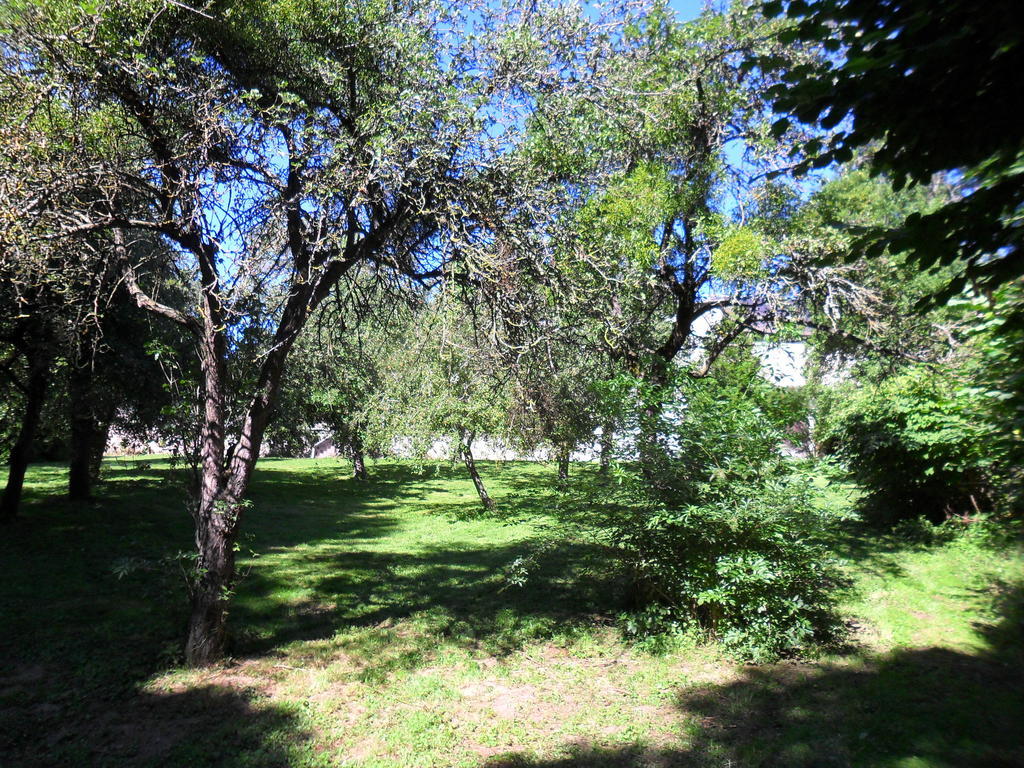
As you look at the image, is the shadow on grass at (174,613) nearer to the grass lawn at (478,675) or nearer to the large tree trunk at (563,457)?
the grass lawn at (478,675)

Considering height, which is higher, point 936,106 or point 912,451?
point 936,106

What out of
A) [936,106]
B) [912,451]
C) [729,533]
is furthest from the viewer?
[912,451]

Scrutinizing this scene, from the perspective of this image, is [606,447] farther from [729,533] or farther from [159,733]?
[159,733]

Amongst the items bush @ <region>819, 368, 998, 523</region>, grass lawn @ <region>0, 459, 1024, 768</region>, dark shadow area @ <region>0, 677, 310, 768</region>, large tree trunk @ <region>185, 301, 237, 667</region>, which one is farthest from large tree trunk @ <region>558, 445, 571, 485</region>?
bush @ <region>819, 368, 998, 523</region>

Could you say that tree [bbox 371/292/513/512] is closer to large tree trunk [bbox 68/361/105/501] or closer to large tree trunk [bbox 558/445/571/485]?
large tree trunk [bbox 558/445/571/485]

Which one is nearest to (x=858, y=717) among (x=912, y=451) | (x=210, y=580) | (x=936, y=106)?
(x=936, y=106)

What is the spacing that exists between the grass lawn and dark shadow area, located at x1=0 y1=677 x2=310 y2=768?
2cm

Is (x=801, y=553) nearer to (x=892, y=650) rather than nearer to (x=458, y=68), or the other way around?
(x=892, y=650)

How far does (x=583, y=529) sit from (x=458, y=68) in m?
4.48

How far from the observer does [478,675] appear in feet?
16.9

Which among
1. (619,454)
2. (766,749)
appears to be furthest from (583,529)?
(766,749)

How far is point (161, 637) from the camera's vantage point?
5.73 metres

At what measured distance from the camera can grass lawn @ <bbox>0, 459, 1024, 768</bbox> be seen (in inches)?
154

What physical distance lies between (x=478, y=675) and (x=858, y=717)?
9.14 ft
